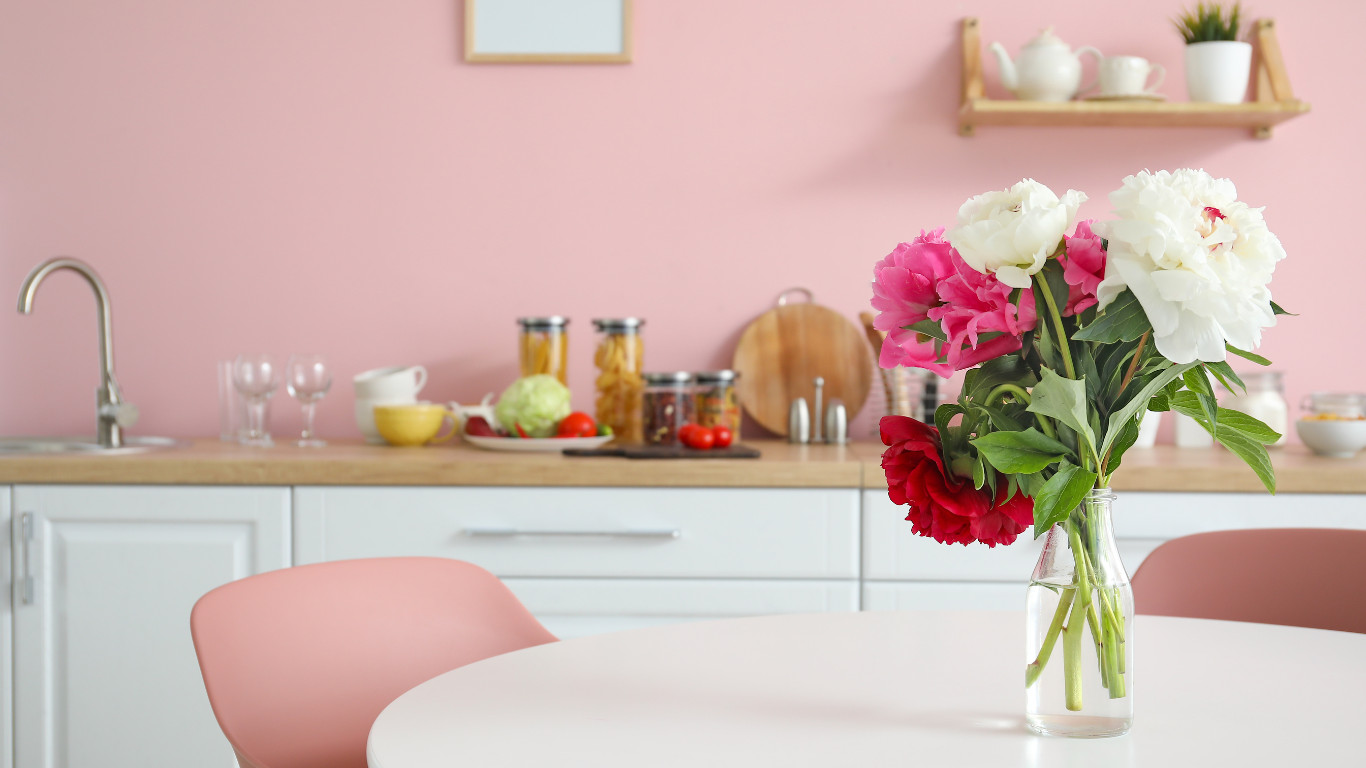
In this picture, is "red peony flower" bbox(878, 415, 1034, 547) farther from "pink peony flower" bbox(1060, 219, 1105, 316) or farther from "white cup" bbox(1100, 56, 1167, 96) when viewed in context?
"white cup" bbox(1100, 56, 1167, 96)

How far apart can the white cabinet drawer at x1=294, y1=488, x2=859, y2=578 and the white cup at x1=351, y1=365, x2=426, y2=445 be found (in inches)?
14.8

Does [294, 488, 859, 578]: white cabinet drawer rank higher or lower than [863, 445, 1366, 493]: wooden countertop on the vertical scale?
lower

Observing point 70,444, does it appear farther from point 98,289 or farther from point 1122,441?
point 1122,441

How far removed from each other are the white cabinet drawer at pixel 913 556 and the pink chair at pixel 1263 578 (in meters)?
0.51

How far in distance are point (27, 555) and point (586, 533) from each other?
1038 millimetres

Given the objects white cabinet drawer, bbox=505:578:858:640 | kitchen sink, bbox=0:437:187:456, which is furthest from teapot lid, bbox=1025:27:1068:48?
kitchen sink, bbox=0:437:187:456

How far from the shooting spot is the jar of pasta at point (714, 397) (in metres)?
2.32

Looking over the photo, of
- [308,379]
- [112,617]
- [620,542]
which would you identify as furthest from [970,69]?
[112,617]

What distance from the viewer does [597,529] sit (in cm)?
205

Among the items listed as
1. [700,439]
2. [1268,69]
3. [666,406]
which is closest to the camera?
[700,439]

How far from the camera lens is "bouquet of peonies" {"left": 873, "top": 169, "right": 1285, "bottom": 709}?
28.5 inches

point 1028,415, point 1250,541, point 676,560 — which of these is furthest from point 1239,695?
point 676,560

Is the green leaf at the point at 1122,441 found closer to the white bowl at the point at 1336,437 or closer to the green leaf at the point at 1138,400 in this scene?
the green leaf at the point at 1138,400

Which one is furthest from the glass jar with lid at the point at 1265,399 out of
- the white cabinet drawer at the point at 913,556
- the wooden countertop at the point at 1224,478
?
the white cabinet drawer at the point at 913,556
